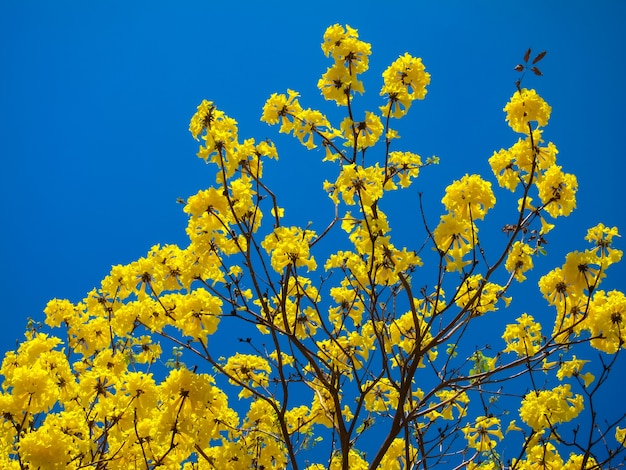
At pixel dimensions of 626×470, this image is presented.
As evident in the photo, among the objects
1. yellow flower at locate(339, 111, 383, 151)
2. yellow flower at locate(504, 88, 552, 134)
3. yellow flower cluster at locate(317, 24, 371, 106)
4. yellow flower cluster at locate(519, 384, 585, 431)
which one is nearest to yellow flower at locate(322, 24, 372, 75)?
yellow flower cluster at locate(317, 24, 371, 106)

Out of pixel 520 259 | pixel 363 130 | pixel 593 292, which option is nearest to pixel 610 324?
pixel 593 292

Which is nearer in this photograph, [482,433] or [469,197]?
[469,197]

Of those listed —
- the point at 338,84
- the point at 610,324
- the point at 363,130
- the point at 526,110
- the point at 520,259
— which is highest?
the point at 338,84

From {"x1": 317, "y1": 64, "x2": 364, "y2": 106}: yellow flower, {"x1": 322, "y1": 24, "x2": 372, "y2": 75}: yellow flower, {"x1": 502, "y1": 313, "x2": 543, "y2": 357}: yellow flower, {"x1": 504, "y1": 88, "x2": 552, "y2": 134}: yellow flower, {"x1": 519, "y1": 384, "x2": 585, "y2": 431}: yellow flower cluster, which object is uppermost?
{"x1": 322, "y1": 24, "x2": 372, "y2": 75}: yellow flower

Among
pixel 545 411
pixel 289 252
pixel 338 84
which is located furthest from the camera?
pixel 338 84

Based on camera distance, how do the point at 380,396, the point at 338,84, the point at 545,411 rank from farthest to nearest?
the point at 380,396 < the point at 338,84 < the point at 545,411

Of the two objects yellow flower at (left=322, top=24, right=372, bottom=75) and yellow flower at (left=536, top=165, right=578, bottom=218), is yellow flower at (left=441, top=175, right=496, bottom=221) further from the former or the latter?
yellow flower at (left=322, top=24, right=372, bottom=75)

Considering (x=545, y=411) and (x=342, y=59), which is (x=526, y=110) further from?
(x=545, y=411)

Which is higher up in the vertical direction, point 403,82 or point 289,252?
point 403,82

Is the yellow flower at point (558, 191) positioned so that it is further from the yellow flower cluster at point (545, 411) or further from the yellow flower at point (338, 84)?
the yellow flower at point (338, 84)

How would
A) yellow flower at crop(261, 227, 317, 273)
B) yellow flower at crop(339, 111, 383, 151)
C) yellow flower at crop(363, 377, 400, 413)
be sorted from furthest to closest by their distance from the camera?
yellow flower at crop(363, 377, 400, 413), yellow flower at crop(339, 111, 383, 151), yellow flower at crop(261, 227, 317, 273)

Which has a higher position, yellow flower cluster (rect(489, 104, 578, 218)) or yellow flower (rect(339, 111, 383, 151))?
yellow flower (rect(339, 111, 383, 151))

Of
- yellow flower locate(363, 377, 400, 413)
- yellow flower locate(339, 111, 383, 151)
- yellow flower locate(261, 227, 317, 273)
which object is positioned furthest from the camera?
yellow flower locate(363, 377, 400, 413)

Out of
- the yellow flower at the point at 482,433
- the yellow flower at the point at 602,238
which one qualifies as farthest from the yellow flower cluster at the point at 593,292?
the yellow flower at the point at 482,433
